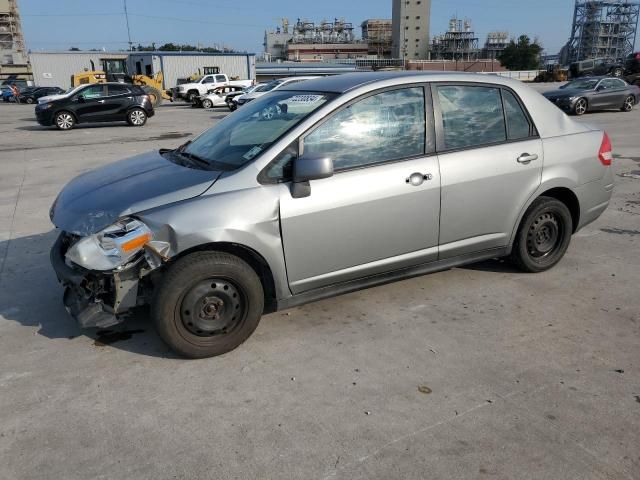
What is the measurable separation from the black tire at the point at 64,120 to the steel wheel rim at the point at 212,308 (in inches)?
703

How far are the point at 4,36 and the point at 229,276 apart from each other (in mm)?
132302

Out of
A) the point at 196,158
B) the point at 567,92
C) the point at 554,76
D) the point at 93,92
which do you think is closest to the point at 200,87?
the point at 93,92

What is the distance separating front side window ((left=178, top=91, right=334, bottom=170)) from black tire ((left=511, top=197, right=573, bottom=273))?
2.09 meters

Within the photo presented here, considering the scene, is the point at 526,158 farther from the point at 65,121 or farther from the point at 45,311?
the point at 65,121

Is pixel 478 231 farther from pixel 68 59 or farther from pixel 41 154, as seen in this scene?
pixel 68 59

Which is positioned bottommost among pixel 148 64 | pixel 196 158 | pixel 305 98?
pixel 196 158

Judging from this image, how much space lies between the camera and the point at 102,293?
326 cm

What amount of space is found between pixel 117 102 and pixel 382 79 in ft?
58.3

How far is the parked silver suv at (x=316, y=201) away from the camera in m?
3.21

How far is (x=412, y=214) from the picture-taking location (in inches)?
150

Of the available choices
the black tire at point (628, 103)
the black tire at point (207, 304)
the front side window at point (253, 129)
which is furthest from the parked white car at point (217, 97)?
the black tire at point (207, 304)

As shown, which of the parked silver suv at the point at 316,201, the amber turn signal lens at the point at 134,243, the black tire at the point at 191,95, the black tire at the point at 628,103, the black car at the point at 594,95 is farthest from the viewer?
the black tire at the point at 191,95

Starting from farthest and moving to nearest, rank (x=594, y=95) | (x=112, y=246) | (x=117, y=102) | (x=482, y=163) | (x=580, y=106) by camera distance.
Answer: (x=594, y=95)
(x=580, y=106)
(x=117, y=102)
(x=482, y=163)
(x=112, y=246)

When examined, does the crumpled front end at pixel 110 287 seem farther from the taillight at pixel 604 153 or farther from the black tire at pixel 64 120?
the black tire at pixel 64 120
